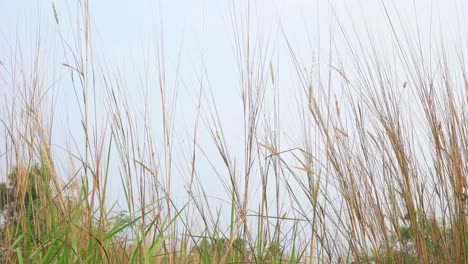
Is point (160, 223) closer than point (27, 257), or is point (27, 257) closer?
point (27, 257)

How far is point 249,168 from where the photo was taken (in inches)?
72.6

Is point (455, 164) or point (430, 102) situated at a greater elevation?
point (430, 102)

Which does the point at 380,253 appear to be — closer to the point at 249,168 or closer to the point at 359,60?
the point at 249,168

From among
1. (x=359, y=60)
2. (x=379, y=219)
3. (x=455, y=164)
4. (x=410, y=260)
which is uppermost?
(x=359, y=60)

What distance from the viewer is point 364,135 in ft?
6.63

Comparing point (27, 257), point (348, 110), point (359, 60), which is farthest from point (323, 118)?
point (27, 257)

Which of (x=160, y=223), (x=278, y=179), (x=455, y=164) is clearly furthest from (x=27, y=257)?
(x=455, y=164)

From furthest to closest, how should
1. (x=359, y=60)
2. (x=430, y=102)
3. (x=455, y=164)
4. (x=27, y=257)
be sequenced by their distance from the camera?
(x=359, y=60) < (x=430, y=102) < (x=455, y=164) < (x=27, y=257)

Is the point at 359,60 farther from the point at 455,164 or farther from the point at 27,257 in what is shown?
the point at 27,257

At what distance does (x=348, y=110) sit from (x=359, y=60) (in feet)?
0.62

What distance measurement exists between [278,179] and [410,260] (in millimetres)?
515

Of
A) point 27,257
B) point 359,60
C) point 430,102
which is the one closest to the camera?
point 27,257

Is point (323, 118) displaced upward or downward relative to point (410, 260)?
upward

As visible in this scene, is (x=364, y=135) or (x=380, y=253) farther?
(x=364, y=135)
